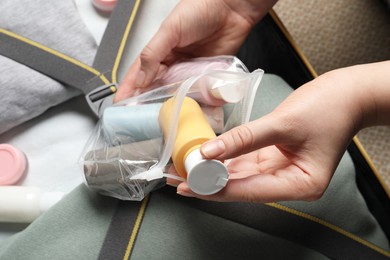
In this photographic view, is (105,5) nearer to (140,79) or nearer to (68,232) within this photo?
(140,79)

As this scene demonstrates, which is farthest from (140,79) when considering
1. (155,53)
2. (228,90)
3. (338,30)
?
(338,30)

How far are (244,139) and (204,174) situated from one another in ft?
0.19

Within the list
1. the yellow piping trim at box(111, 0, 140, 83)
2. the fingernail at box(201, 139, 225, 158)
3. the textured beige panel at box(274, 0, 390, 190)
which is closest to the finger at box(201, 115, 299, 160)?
the fingernail at box(201, 139, 225, 158)

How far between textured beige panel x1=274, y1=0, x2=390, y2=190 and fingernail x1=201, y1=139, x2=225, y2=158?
2.17ft

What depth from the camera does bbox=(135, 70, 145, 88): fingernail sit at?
0.55 metres

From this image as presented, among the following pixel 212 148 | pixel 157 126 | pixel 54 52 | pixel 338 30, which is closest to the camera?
pixel 212 148

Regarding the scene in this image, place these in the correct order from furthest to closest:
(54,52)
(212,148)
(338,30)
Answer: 1. (338,30)
2. (54,52)
3. (212,148)

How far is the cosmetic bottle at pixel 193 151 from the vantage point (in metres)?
0.36

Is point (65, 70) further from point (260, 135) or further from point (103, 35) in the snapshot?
point (260, 135)

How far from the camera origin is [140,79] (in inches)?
21.8

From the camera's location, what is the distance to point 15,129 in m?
0.57

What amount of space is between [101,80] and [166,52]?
9cm

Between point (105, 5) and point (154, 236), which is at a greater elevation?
point (105, 5)

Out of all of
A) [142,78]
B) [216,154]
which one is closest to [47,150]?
[142,78]
